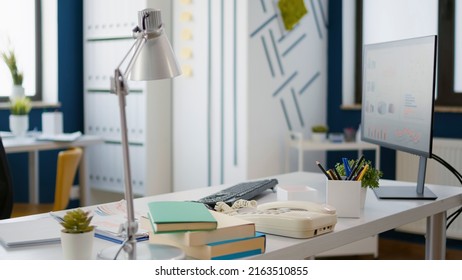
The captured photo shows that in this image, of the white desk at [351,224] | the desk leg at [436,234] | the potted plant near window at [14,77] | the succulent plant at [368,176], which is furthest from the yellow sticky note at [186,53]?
the succulent plant at [368,176]

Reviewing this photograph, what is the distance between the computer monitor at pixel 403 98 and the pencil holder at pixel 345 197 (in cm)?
36

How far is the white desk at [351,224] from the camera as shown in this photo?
1677mm

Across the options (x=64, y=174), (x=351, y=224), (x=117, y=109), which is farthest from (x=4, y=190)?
(x=117, y=109)

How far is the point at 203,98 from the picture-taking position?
15.7ft

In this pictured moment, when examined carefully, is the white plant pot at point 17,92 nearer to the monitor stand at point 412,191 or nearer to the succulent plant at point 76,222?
the monitor stand at point 412,191

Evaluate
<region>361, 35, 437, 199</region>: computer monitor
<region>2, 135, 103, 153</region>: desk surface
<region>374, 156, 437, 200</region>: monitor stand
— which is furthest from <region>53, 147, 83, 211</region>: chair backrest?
<region>374, 156, 437, 200</region>: monitor stand

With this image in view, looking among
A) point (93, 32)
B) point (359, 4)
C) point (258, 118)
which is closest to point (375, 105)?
point (258, 118)

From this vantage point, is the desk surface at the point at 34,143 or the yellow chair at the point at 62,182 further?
the desk surface at the point at 34,143

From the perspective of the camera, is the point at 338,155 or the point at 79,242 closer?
the point at 79,242

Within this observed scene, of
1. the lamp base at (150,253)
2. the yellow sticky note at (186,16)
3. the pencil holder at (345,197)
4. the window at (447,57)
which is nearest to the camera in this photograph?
→ the lamp base at (150,253)

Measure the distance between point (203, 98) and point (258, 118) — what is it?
1.31 feet

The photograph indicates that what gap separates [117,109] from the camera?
5.14 meters
